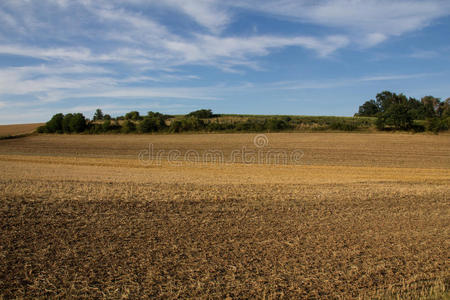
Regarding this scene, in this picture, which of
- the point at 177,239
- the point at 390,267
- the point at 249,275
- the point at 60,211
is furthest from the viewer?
the point at 60,211

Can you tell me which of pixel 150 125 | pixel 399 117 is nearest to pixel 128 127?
pixel 150 125

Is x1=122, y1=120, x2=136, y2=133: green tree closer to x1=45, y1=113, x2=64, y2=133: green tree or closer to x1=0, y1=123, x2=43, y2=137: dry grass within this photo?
x1=45, y1=113, x2=64, y2=133: green tree

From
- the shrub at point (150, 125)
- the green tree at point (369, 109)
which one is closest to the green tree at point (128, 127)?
the shrub at point (150, 125)

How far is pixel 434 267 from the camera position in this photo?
5.75 metres

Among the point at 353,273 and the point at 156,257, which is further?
the point at 156,257

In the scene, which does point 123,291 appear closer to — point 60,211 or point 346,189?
point 60,211

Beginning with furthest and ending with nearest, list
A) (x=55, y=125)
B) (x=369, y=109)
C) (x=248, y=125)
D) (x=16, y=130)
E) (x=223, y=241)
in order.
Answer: (x=369, y=109), (x=16, y=130), (x=55, y=125), (x=248, y=125), (x=223, y=241)

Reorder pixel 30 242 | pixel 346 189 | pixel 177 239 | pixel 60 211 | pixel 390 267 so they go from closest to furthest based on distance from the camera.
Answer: pixel 390 267, pixel 30 242, pixel 177 239, pixel 60 211, pixel 346 189

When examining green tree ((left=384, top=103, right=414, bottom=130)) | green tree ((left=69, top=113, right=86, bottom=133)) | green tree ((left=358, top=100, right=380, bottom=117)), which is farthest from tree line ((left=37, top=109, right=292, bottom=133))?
green tree ((left=358, top=100, right=380, bottom=117))

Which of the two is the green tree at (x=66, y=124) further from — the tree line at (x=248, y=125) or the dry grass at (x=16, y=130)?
the dry grass at (x=16, y=130)

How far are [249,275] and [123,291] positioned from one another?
2003 mm

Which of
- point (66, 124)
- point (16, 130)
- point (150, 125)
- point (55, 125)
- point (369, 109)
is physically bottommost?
point (16, 130)

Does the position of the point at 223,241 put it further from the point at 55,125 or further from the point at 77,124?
the point at 55,125

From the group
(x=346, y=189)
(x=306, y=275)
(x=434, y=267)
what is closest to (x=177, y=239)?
(x=306, y=275)
